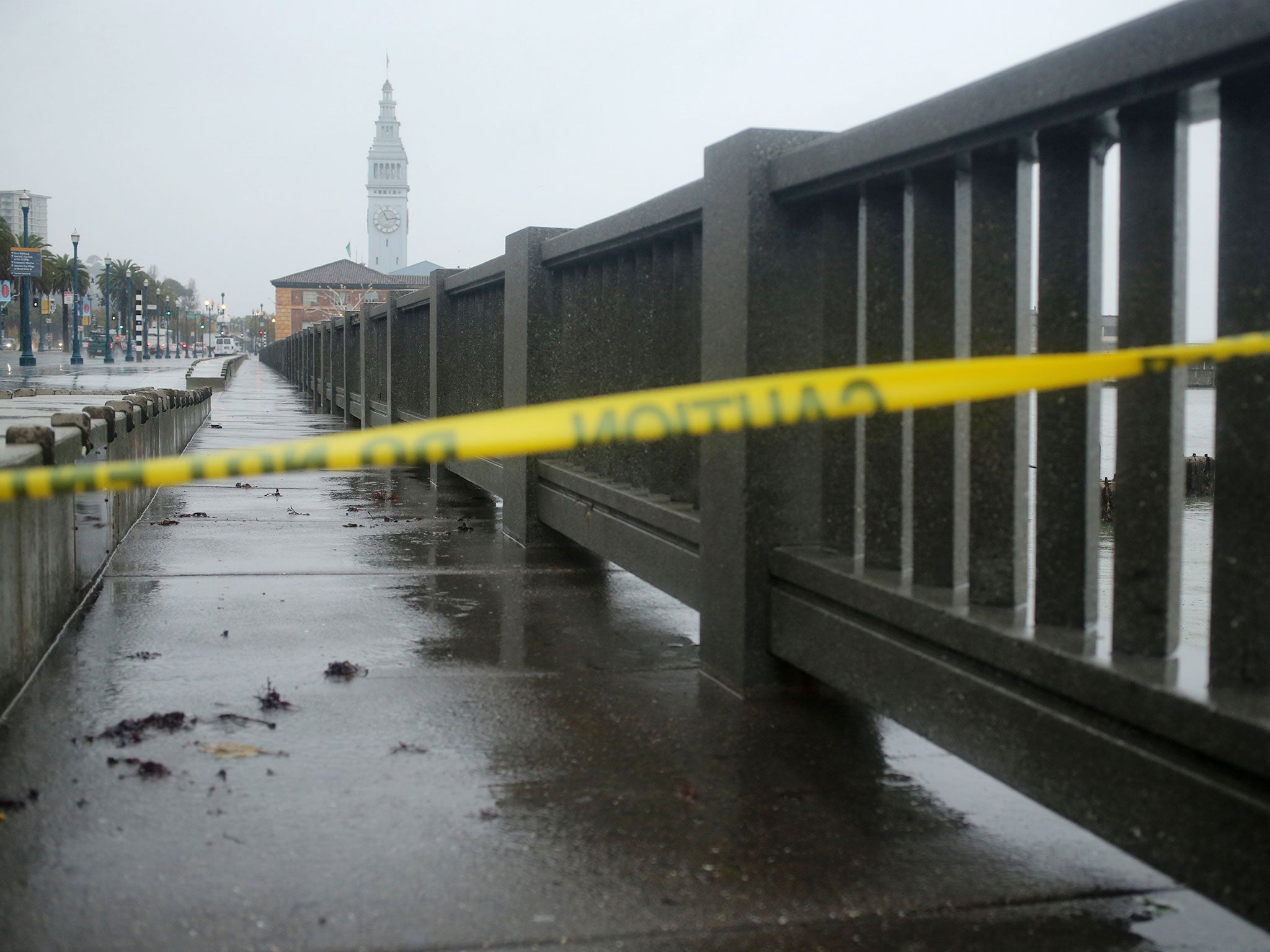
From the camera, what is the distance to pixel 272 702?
3.82 meters

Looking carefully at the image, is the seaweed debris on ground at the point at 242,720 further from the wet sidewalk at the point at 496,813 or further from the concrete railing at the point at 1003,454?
the concrete railing at the point at 1003,454

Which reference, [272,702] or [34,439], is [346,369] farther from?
[272,702]

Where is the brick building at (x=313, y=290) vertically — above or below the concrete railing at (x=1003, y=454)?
above

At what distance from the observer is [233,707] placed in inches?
150

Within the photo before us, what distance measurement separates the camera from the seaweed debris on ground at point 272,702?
12.4 feet

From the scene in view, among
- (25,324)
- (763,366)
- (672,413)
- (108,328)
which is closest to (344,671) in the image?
(763,366)

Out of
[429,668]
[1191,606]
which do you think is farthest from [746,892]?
[1191,606]

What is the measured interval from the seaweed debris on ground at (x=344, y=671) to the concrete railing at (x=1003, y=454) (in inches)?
43.8

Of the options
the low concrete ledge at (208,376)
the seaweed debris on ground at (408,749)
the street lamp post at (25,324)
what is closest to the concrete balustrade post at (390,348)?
Answer: the low concrete ledge at (208,376)

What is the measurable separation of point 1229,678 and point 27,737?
288 centimetres

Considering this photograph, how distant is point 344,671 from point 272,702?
39cm

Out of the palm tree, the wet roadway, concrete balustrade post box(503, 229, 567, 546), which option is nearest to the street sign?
the wet roadway

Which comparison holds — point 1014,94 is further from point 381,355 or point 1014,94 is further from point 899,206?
point 381,355

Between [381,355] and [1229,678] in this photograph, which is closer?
[1229,678]
